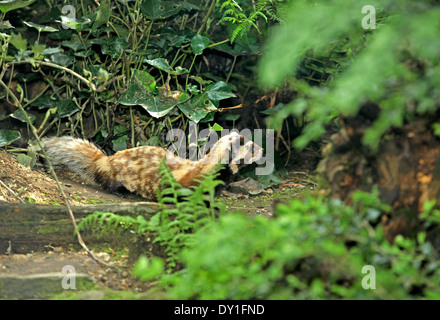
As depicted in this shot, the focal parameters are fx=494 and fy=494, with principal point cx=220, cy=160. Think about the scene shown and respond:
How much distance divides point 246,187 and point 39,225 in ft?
10.1

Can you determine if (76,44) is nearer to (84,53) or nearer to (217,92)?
(84,53)

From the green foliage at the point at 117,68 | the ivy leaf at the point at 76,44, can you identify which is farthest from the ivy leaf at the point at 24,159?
the ivy leaf at the point at 76,44

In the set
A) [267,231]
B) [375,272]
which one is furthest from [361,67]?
[375,272]

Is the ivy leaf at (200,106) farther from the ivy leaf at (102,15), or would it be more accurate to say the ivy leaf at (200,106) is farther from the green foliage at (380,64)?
the green foliage at (380,64)

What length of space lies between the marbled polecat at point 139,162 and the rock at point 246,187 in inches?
31.0

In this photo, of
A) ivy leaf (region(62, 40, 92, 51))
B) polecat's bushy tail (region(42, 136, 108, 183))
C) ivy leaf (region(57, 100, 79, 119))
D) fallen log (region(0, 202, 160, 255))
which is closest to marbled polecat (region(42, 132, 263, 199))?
polecat's bushy tail (region(42, 136, 108, 183))

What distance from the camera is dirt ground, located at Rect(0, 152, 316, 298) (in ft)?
10.5

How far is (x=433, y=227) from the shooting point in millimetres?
2693

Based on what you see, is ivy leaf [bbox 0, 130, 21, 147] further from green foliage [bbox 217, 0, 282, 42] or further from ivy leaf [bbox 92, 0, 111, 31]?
green foliage [bbox 217, 0, 282, 42]

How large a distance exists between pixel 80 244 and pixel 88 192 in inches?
65.8

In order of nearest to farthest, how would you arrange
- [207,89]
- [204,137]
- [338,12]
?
1. [338,12]
2. [207,89]
3. [204,137]

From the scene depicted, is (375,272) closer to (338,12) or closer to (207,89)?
(338,12)

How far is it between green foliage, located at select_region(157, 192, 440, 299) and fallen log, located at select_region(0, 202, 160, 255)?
1171mm

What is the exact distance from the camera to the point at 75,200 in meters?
4.74
